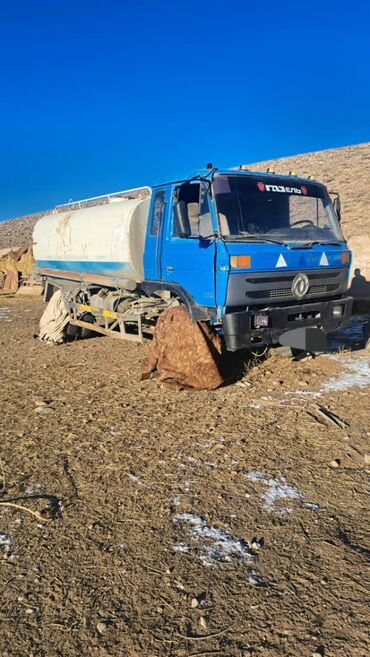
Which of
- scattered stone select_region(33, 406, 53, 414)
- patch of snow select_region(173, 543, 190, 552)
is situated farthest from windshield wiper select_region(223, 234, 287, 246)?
patch of snow select_region(173, 543, 190, 552)

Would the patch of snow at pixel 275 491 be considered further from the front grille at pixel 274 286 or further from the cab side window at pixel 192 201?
the cab side window at pixel 192 201

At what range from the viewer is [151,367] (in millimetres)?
6570

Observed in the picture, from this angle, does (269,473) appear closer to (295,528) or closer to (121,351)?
(295,528)

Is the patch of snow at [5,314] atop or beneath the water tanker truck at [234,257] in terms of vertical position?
beneath

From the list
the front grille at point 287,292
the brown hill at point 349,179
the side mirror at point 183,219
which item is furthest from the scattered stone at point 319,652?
the brown hill at point 349,179

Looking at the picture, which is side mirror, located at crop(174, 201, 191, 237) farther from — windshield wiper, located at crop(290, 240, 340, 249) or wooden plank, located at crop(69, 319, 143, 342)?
wooden plank, located at crop(69, 319, 143, 342)

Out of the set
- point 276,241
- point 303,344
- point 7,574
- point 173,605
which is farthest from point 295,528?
point 276,241

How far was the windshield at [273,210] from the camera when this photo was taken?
19.5 feet

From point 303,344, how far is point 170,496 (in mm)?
3078

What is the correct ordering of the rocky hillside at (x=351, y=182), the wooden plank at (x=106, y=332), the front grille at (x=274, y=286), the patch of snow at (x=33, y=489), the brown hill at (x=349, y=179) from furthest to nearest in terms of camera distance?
1. the brown hill at (x=349, y=179)
2. the rocky hillside at (x=351, y=182)
3. the wooden plank at (x=106, y=332)
4. the front grille at (x=274, y=286)
5. the patch of snow at (x=33, y=489)

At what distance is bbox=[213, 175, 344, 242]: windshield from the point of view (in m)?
5.93

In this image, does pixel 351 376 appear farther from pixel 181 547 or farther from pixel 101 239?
pixel 101 239

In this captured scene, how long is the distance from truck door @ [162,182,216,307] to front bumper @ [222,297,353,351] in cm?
37

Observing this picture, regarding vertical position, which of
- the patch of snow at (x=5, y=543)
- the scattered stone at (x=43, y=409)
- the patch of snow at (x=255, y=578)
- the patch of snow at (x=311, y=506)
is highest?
the scattered stone at (x=43, y=409)
